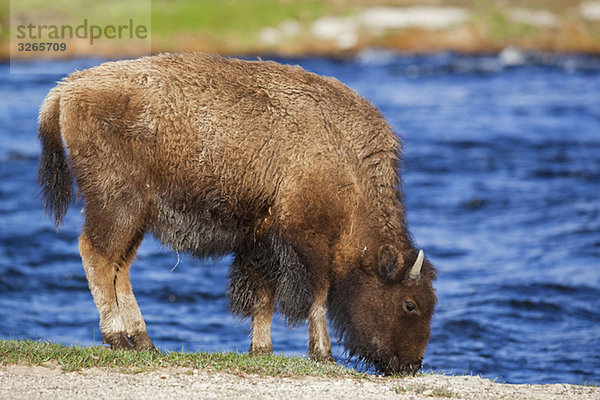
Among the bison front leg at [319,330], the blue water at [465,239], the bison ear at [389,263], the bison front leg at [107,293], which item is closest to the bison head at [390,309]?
the bison ear at [389,263]

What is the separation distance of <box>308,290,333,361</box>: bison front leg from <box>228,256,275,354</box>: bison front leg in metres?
0.47

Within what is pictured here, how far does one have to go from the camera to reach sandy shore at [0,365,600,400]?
20.9 feet

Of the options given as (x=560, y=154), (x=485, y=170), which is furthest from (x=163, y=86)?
(x=560, y=154)

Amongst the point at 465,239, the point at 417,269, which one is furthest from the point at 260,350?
the point at 465,239

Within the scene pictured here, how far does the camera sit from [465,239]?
66.2 ft

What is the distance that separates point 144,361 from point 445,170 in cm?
1979

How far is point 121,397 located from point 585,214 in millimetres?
17671

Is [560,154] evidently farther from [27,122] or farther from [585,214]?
[27,122]

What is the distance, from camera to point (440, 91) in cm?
3516

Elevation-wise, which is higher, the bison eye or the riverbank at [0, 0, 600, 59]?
Answer: the riverbank at [0, 0, 600, 59]

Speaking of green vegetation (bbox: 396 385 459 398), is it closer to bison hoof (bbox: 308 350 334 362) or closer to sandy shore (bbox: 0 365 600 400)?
sandy shore (bbox: 0 365 600 400)

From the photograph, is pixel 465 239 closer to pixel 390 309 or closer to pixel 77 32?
pixel 390 309

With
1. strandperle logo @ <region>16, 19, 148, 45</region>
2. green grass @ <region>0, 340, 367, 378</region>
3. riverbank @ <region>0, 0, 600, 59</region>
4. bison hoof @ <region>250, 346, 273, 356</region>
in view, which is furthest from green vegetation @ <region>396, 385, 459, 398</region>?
riverbank @ <region>0, 0, 600, 59</region>

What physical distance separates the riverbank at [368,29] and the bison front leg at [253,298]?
3569 centimetres
